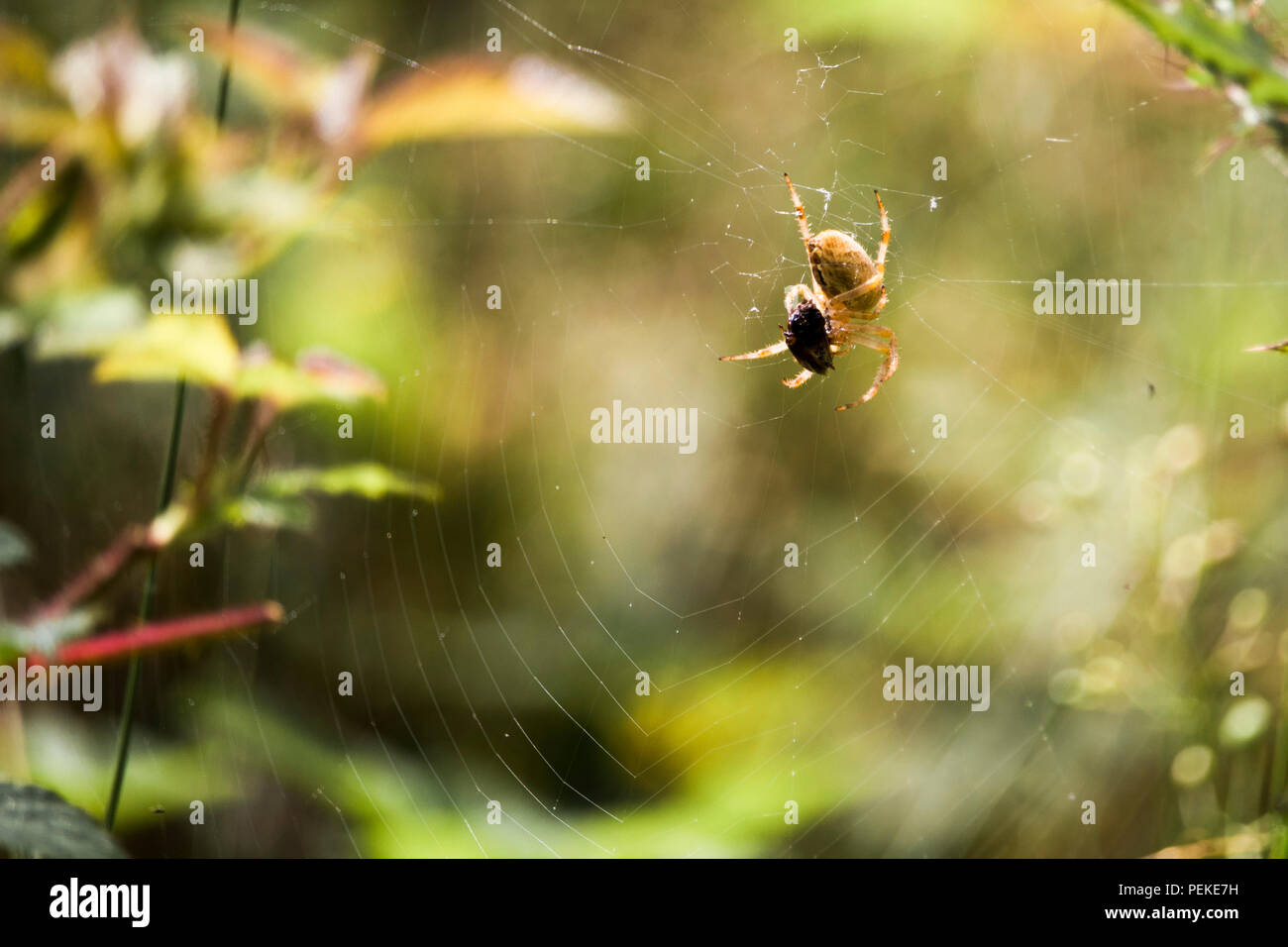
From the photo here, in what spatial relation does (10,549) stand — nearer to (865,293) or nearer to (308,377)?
(308,377)

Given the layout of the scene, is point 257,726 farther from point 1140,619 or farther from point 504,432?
point 1140,619

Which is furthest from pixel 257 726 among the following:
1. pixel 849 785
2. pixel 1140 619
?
pixel 1140 619

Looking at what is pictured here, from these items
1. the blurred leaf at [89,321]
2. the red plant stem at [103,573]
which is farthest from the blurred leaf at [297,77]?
the red plant stem at [103,573]

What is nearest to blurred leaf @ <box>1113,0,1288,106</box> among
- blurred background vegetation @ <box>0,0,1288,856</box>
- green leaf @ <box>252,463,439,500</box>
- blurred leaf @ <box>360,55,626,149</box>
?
blurred leaf @ <box>360,55,626,149</box>

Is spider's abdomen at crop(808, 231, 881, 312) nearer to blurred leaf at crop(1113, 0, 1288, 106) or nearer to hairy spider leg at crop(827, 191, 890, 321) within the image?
hairy spider leg at crop(827, 191, 890, 321)

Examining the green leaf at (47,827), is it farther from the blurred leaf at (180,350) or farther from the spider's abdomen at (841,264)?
the spider's abdomen at (841,264)

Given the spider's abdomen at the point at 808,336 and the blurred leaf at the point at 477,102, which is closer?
the blurred leaf at the point at 477,102

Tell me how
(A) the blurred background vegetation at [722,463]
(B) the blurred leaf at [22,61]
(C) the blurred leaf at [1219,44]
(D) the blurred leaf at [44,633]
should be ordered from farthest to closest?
(A) the blurred background vegetation at [722,463]
(B) the blurred leaf at [22,61]
(D) the blurred leaf at [44,633]
(C) the blurred leaf at [1219,44]
